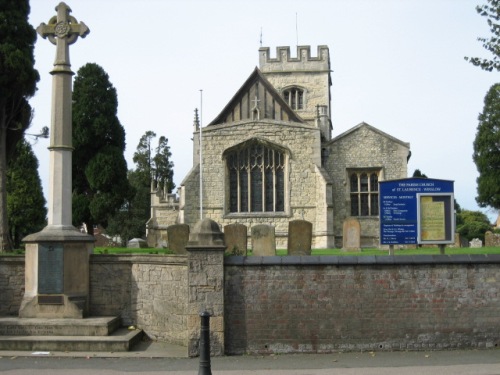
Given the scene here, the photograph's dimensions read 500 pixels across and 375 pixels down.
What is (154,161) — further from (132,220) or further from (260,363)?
(260,363)

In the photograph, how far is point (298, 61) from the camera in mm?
47469

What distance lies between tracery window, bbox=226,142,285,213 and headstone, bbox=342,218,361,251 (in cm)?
727

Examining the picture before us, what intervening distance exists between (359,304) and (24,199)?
33875 millimetres

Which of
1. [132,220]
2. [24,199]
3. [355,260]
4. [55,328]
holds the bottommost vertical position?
[55,328]

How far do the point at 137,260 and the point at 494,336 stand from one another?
6366mm

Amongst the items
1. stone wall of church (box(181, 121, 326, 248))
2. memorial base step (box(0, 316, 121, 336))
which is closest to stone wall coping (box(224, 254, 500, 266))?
memorial base step (box(0, 316, 121, 336))

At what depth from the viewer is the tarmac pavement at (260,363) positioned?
8.75m

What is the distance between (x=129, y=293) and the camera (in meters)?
11.9

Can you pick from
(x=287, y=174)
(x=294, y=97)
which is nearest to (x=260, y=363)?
(x=287, y=174)

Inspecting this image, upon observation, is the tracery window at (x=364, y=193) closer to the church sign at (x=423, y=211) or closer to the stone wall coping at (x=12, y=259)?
the church sign at (x=423, y=211)

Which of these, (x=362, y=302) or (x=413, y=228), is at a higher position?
(x=413, y=228)

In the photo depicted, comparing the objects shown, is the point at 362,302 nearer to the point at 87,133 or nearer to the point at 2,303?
the point at 2,303

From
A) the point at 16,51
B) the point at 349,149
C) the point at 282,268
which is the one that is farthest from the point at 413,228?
the point at 349,149

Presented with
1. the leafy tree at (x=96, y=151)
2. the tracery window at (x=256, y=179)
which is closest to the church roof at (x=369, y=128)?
the tracery window at (x=256, y=179)
